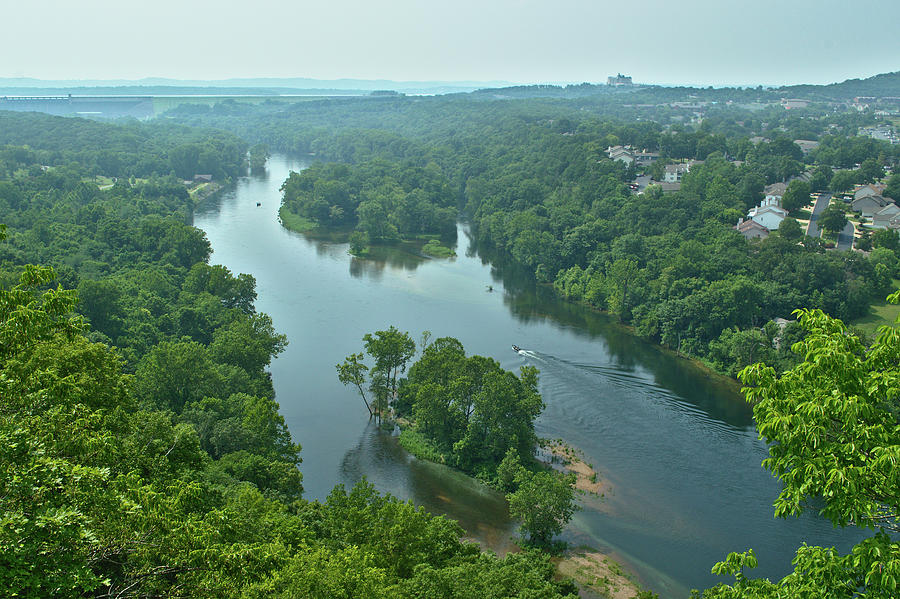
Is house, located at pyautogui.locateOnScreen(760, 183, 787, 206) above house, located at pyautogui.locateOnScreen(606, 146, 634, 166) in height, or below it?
below

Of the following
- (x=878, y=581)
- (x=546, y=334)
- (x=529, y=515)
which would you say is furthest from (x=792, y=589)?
(x=546, y=334)

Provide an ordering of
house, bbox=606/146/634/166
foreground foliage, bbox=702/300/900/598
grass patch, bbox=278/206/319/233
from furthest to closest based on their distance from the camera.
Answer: house, bbox=606/146/634/166 → grass patch, bbox=278/206/319/233 → foreground foliage, bbox=702/300/900/598

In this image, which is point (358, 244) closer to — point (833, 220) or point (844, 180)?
point (833, 220)

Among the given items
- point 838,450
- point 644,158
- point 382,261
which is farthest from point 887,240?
point 838,450

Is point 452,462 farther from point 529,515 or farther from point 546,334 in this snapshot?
point 546,334

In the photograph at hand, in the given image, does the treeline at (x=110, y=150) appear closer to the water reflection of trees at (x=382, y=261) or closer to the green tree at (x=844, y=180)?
the water reflection of trees at (x=382, y=261)

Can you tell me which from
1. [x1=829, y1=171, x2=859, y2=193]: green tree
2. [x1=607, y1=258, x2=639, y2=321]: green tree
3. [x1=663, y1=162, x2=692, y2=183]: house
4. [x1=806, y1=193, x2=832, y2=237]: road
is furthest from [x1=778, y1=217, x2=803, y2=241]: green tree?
[x1=663, y1=162, x2=692, y2=183]: house

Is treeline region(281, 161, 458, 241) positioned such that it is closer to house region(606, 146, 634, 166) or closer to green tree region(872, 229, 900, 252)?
house region(606, 146, 634, 166)

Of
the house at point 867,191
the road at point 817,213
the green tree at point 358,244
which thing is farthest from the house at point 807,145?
the green tree at point 358,244
